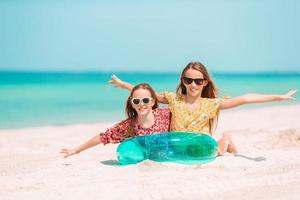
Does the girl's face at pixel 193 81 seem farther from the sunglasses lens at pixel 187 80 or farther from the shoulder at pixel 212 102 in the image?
the shoulder at pixel 212 102

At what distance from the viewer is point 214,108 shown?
6172 millimetres

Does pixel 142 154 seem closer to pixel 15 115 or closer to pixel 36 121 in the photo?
pixel 36 121

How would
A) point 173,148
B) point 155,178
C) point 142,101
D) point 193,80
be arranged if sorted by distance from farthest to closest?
1. point 193,80
2. point 142,101
3. point 173,148
4. point 155,178

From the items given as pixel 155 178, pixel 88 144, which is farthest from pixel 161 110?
pixel 155 178

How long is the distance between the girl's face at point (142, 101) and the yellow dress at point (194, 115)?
323 mm

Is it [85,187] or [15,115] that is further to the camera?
[15,115]

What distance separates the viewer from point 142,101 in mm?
5902

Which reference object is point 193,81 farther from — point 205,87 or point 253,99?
point 253,99

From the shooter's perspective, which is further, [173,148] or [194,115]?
[194,115]

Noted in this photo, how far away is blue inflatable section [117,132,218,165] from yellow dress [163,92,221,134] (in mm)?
317

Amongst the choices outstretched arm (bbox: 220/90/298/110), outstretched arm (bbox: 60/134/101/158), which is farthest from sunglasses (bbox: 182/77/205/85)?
outstretched arm (bbox: 60/134/101/158)

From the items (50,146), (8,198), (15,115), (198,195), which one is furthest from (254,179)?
(15,115)

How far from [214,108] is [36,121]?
1060cm

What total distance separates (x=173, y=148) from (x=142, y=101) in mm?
548
